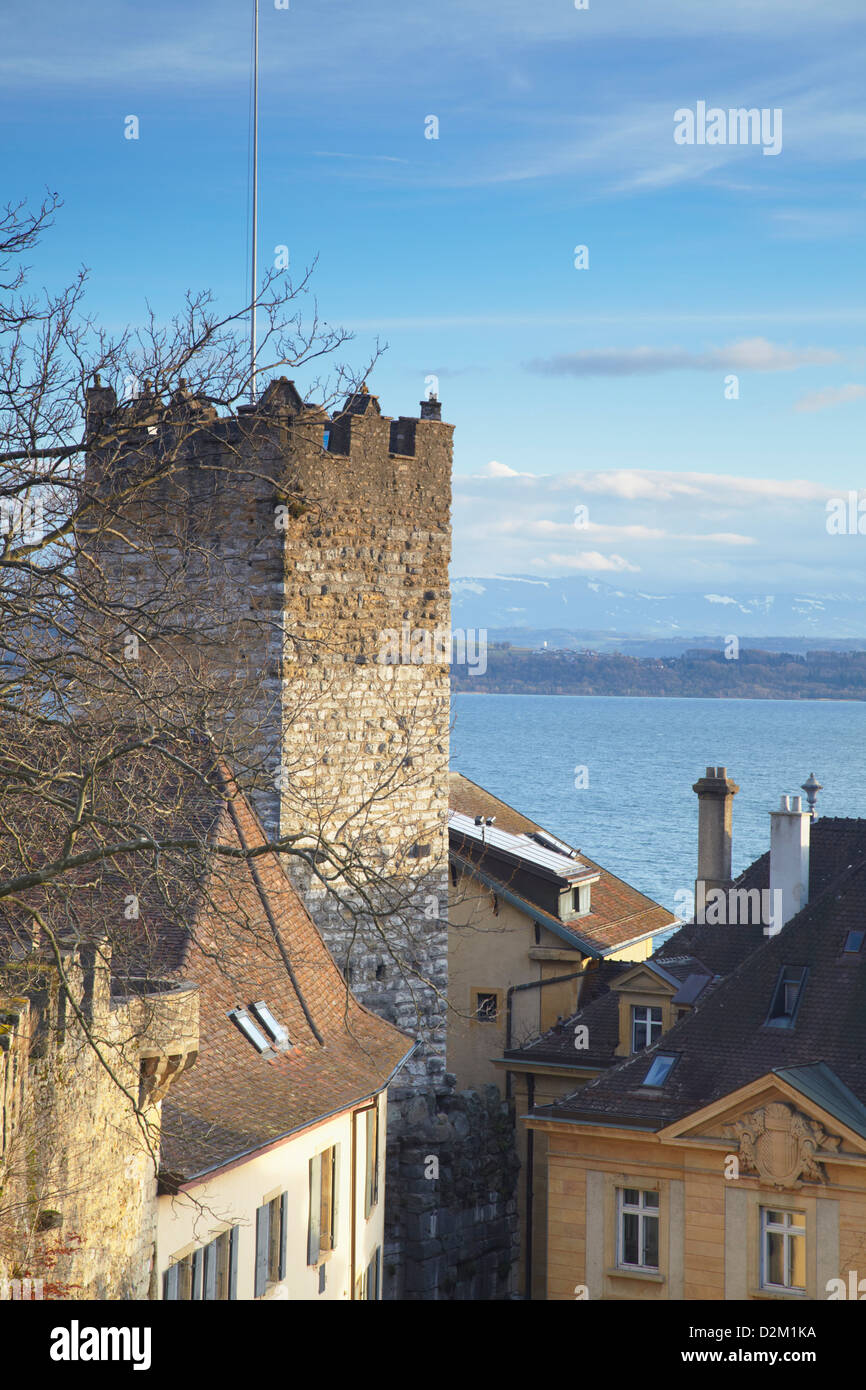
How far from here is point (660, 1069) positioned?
2298 cm

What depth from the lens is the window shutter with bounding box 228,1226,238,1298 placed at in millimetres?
15250

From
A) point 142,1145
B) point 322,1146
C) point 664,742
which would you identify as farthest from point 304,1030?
point 664,742

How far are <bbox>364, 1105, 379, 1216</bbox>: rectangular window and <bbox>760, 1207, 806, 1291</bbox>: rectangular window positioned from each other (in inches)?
201

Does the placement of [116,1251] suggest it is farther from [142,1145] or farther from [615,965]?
[615,965]

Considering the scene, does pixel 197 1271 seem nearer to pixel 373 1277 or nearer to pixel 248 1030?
pixel 248 1030

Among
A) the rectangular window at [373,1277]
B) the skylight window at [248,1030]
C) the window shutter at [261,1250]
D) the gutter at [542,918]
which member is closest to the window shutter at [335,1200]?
the skylight window at [248,1030]

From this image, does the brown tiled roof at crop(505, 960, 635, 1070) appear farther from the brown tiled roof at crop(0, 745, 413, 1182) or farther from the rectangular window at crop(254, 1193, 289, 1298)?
the rectangular window at crop(254, 1193, 289, 1298)

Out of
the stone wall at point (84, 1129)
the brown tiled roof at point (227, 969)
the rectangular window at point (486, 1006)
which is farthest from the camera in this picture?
the rectangular window at point (486, 1006)

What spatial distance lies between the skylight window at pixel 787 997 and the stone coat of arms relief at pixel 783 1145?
2125mm

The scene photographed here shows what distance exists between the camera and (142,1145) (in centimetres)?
1298

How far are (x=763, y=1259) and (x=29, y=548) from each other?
14.7 m

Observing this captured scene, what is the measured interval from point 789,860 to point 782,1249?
21.9ft

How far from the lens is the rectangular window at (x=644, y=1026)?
2556 centimetres

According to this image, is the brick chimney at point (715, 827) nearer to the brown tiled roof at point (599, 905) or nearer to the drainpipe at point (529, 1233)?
the brown tiled roof at point (599, 905)
